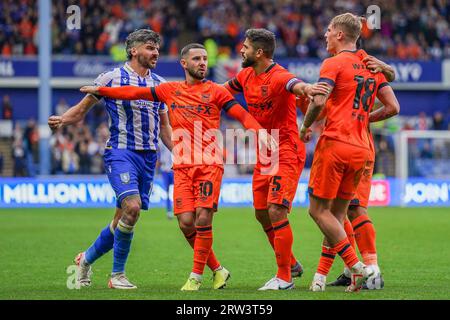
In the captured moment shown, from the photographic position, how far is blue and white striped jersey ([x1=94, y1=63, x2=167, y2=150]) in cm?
945

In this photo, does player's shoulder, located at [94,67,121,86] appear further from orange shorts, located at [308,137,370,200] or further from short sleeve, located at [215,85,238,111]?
orange shorts, located at [308,137,370,200]

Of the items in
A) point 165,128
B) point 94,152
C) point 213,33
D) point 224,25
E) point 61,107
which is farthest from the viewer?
point 224,25

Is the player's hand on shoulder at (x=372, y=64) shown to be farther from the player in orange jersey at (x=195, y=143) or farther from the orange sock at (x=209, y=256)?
the orange sock at (x=209, y=256)

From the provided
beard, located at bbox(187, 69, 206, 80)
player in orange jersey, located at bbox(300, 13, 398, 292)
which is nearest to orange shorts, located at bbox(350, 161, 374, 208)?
player in orange jersey, located at bbox(300, 13, 398, 292)

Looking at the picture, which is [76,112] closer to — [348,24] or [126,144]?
[126,144]

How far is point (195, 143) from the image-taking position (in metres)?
9.03

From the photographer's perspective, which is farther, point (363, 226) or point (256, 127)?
point (363, 226)

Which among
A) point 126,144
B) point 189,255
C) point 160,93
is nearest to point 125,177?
point 126,144

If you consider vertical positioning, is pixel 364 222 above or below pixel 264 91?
below

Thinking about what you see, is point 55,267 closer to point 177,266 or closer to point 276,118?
point 177,266

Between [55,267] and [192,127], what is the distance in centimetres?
328

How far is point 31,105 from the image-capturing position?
32.2 metres

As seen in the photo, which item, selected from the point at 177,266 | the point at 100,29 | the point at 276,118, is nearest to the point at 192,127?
the point at 276,118

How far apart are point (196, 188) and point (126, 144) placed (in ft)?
3.16
